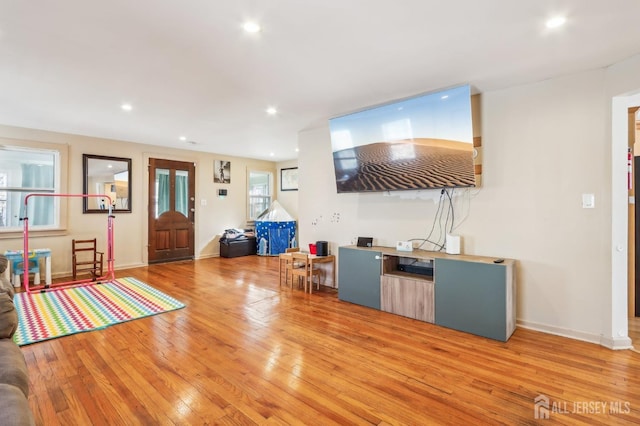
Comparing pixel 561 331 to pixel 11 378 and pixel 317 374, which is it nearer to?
pixel 317 374

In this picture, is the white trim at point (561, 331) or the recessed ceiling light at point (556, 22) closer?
the recessed ceiling light at point (556, 22)

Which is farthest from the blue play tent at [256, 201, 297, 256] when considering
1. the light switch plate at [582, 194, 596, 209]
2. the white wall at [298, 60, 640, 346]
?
the light switch plate at [582, 194, 596, 209]

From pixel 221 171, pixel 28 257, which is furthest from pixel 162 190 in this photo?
pixel 28 257

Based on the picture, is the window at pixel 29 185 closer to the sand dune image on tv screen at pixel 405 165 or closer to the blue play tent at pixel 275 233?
the blue play tent at pixel 275 233

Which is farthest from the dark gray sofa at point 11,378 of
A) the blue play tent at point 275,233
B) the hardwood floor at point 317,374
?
the blue play tent at point 275,233

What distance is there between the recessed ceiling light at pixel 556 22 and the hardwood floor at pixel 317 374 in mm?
2478

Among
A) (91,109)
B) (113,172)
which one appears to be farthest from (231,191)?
(91,109)

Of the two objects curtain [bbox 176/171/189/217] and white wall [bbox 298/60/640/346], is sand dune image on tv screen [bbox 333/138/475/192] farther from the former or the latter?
curtain [bbox 176/171/189/217]

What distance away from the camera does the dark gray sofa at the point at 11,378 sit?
105 cm

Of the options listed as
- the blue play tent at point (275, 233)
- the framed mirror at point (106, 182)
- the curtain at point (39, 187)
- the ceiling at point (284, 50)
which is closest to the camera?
the ceiling at point (284, 50)

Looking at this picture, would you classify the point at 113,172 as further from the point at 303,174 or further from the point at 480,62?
the point at 480,62

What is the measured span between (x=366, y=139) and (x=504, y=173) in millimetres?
1568

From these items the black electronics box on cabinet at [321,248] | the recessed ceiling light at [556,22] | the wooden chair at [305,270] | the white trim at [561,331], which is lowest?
the white trim at [561,331]

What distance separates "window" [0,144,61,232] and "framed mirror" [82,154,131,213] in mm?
395
